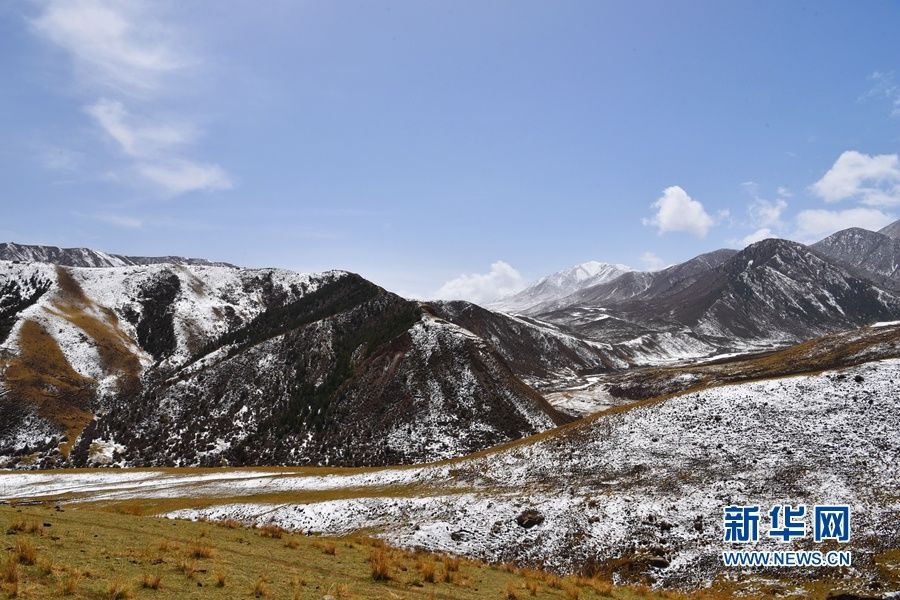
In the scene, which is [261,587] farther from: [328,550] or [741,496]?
[741,496]

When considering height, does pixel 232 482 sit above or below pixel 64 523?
below

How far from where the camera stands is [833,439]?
32.7m

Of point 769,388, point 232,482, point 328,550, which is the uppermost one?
point 769,388

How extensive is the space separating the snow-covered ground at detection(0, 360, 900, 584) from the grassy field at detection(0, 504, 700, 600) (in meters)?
7.40

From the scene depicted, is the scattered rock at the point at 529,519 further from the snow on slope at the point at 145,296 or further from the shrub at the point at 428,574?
the snow on slope at the point at 145,296

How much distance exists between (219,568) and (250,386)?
96.7 metres

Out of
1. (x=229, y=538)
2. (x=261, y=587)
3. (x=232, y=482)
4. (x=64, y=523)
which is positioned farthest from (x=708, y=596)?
(x=232, y=482)

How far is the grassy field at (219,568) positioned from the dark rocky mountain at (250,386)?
50.8m

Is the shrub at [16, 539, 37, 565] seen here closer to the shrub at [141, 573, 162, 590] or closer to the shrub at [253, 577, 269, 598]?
the shrub at [141, 573, 162, 590]

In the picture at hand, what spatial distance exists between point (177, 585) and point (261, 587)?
6.84 ft

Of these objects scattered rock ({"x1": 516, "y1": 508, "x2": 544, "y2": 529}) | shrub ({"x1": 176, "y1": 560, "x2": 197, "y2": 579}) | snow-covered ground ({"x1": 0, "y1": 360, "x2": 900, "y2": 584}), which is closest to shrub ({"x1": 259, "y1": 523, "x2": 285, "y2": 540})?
shrub ({"x1": 176, "y1": 560, "x2": 197, "y2": 579})

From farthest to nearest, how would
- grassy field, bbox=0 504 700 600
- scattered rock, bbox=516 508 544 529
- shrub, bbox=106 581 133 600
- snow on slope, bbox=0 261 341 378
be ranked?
snow on slope, bbox=0 261 341 378 < scattered rock, bbox=516 508 544 529 < grassy field, bbox=0 504 700 600 < shrub, bbox=106 581 133 600

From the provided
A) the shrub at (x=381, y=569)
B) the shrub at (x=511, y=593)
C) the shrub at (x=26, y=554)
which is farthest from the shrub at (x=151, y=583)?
the shrub at (x=511, y=593)

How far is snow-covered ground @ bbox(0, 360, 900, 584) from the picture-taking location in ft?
90.7
